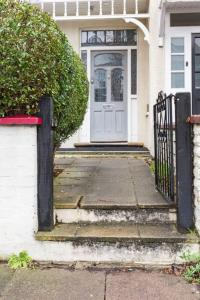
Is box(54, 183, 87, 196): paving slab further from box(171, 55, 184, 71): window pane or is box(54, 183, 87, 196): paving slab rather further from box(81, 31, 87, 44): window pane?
box(81, 31, 87, 44): window pane

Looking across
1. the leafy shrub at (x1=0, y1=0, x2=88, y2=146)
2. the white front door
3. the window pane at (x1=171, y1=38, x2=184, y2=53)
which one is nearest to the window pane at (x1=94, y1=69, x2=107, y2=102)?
the white front door

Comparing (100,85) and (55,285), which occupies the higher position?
(100,85)

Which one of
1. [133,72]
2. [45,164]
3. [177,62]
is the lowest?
[45,164]

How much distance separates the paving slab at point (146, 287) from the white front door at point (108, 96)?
661cm

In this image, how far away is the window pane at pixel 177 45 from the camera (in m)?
7.08

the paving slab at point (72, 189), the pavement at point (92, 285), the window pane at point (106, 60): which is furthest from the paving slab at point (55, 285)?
the window pane at point (106, 60)

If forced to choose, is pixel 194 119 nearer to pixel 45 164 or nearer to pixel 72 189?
pixel 45 164

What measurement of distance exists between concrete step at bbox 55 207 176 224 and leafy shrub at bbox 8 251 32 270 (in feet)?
1.65

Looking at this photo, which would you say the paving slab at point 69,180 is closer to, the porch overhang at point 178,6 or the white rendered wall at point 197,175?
the white rendered wall at point 197,175

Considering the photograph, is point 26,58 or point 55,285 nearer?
point 55,285

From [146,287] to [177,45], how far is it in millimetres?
5182

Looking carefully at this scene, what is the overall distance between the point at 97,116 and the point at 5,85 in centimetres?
644

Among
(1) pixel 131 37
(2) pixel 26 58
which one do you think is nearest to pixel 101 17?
(1) pixel 131 37

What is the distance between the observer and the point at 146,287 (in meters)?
3.00
